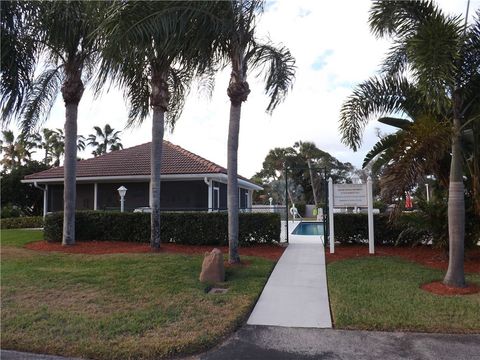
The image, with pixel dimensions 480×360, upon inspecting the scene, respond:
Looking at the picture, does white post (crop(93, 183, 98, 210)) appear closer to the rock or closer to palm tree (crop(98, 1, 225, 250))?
palm tree (crop(98, 1, 225, 250))

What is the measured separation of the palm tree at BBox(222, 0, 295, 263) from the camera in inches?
357

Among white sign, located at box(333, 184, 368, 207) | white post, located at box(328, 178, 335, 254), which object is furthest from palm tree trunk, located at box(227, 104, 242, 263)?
white sign, located at box(333, 184, 368, 207)

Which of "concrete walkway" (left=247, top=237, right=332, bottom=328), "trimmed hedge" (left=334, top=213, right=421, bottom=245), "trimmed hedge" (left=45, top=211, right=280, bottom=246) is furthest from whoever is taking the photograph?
"trimmed hedge" (left=45, top=211, right=280, bottom=246)

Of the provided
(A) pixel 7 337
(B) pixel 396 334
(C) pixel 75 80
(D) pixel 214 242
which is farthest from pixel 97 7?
(B) pixel 396 334

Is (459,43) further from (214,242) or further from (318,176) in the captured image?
(318,176)

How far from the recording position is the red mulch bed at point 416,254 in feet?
31.8

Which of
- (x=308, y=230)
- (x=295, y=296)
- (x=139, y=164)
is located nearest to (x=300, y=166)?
(x=308, y=230)

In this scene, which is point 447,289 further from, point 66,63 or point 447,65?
point 66,63

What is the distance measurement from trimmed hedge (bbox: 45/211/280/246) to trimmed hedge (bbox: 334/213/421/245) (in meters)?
1.99

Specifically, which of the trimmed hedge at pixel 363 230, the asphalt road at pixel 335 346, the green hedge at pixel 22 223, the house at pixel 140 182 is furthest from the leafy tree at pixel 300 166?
the asphalt road at pixel 335 346

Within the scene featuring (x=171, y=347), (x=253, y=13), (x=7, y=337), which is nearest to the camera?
(x=171, y=347)

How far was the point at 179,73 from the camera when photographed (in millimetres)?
12367

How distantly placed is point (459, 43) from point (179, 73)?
777 cm

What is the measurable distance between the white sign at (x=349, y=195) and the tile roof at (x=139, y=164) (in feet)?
25.7
